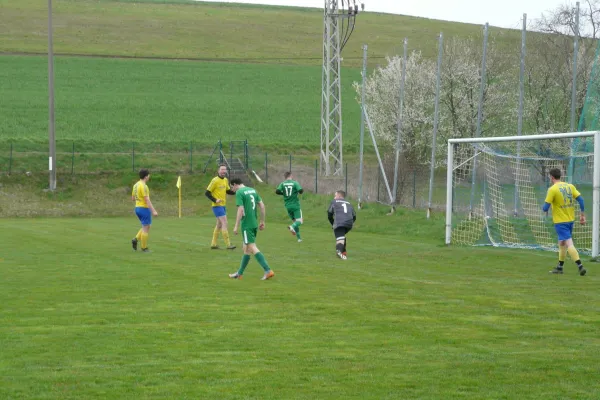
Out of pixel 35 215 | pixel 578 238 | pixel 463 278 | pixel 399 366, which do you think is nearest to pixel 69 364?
pixel 399 366

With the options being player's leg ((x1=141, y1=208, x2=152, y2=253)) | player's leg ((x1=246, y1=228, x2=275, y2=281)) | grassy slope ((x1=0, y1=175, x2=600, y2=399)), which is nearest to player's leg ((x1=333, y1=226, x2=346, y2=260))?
grassy slope ((x1=0, y1=175, x2=600, y2=399))

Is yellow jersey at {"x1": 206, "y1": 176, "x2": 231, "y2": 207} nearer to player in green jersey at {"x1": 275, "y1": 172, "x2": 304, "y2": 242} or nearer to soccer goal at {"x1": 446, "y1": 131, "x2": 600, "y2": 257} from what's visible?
player in green jersey at {"x1": 275, "y1": 172, "x2": 304, "y2": 242}

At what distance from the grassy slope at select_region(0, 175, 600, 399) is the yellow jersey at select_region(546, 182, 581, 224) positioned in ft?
4.01

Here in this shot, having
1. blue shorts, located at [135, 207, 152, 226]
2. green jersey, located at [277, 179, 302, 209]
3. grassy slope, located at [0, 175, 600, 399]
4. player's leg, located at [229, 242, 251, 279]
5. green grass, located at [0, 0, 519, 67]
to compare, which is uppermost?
green grass, located at [0, 0, 519, 67]

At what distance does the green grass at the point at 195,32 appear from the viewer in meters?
85.4

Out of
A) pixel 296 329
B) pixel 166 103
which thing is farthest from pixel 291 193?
pixel 166 103

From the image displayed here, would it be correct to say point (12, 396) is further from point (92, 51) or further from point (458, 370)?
point (92, 51)

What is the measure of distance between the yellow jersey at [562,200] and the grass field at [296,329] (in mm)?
1141

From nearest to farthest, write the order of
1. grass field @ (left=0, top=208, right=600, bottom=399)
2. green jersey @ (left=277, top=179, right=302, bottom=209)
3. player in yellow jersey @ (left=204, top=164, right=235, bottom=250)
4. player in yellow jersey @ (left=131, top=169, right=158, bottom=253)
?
grass field @ (left=0, top=208, right=600, bottom=399), player in yellow jersey @ (left=131, top=169, right=158, bottom=253), player in yellow jersey @ (left=204, top=164, right=235, bottom=250), green jersey @ (left=277, top=179, right=302, bottom=209)

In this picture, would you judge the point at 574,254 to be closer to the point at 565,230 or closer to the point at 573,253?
the point at 573,253

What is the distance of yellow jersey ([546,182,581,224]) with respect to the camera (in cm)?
1677

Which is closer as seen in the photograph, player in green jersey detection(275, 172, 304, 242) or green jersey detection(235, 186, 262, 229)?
green jersey detection(235, 186, 262, 229)

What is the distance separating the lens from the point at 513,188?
26641 mm

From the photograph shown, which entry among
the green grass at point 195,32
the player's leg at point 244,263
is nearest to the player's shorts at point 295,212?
the player's leg at point 244,263
